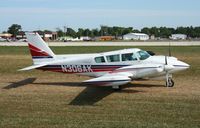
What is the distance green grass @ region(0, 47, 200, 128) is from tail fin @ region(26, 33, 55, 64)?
1.20m

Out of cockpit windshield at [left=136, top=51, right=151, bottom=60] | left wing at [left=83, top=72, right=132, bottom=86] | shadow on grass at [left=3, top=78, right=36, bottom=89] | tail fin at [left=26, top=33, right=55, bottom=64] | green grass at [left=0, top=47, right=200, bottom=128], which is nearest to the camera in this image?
green grass at [left=0, top=47, right=200, bottom=128]

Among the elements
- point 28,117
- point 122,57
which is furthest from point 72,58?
point 28,117

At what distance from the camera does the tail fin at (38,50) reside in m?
16.7

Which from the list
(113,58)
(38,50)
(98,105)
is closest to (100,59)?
(113,58)

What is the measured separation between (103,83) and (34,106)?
8.41 ft

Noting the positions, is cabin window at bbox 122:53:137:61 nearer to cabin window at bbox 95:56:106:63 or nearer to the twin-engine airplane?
the twin-engine airplane

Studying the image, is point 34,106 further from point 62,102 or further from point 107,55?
point 107,55

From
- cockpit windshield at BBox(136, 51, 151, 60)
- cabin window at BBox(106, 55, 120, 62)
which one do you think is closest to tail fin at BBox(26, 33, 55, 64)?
cabin window at BBox(106, 55, 120, 62)

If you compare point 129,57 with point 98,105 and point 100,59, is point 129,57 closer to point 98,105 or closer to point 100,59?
point 100,59

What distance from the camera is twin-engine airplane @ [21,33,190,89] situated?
46.4 ft

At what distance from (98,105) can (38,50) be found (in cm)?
612

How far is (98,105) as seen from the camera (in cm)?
1167

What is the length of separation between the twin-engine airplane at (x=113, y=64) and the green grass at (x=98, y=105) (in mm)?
653

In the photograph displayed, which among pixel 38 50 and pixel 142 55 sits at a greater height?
pixel 38 50
